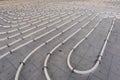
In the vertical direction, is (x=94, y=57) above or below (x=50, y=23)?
below

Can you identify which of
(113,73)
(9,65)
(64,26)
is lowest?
(113,73)

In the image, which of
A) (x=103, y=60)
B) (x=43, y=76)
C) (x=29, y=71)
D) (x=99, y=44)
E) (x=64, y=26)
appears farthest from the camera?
(x=64, y=26)

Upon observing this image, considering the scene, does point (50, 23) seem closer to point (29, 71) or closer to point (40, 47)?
point (40, 47)

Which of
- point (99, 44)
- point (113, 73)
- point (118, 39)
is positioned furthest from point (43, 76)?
point (118, 39)

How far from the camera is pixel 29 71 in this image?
6234 millimetres

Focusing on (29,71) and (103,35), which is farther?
(103,35)

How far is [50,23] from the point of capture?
1209 cm

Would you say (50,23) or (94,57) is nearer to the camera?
(94,57)

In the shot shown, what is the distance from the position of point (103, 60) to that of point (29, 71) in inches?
207

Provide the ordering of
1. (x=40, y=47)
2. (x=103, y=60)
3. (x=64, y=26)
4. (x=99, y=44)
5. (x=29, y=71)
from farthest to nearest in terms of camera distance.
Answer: (x=64, y=26), (x=99, y=44), (x=40, y=47), (x=103, y=60), (x=29, y=71)

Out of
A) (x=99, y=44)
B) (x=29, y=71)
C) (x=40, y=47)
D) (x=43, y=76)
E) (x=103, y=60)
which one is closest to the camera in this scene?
(x=43, y=76)

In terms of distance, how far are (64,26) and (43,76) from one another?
6.99 m

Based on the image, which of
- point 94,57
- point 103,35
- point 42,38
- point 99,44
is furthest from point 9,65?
point 103,35

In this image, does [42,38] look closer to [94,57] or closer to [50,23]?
[50,23]
